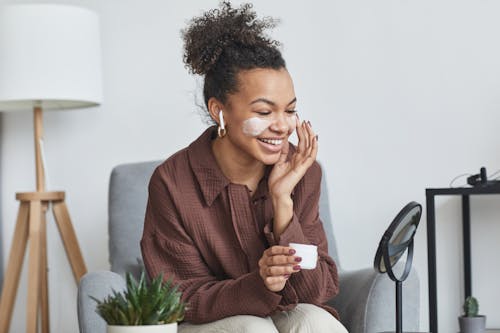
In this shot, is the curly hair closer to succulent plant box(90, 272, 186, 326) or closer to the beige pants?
the beige pants

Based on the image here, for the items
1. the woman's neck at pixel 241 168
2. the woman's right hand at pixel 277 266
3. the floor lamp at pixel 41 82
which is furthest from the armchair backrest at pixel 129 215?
the woman's right hand at pixel 277 266

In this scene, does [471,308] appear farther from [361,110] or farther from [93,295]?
[93,295]

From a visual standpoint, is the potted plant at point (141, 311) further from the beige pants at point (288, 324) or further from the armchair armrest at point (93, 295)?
the armchair armrest at point (93, 295)

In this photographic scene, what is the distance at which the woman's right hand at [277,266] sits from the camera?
1.80 meters

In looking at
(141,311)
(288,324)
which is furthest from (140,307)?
(288,324)

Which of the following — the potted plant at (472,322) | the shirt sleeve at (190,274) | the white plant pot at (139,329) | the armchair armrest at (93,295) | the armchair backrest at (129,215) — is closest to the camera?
the white plant pot at (139,329)

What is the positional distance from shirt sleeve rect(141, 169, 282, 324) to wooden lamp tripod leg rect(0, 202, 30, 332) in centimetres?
112

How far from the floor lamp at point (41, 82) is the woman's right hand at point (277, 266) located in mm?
1341

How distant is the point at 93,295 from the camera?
214 centimetres

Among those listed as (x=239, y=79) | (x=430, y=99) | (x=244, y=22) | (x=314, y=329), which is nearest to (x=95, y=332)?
(x=314, y=329)

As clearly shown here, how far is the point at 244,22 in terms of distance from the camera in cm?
217

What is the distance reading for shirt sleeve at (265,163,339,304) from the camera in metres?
2.02

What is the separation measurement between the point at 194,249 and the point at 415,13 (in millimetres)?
1371

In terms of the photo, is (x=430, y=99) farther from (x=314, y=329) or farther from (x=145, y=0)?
(x=314, y=329)
